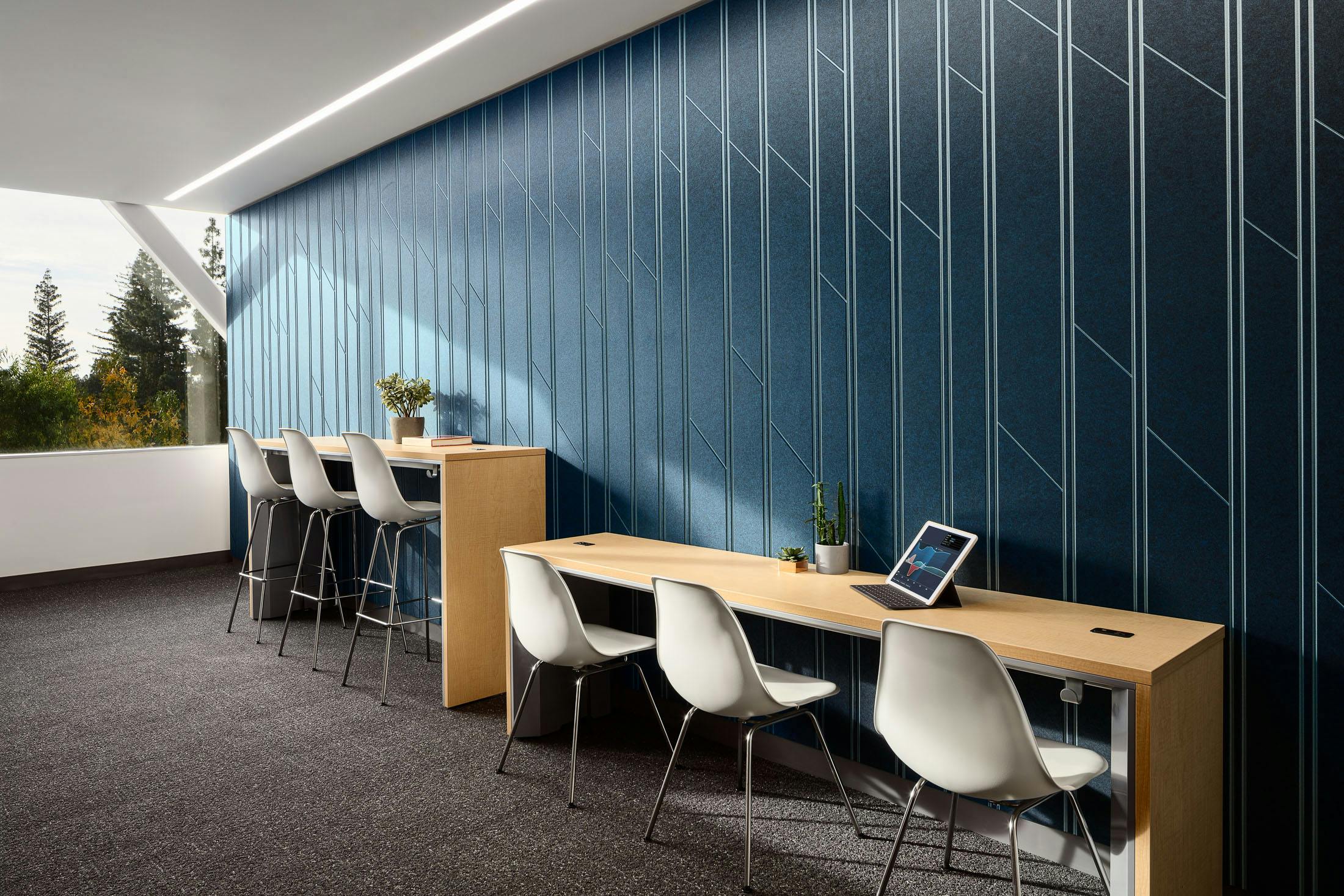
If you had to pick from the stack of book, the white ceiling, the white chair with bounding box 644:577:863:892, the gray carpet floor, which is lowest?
the gray carpet floor

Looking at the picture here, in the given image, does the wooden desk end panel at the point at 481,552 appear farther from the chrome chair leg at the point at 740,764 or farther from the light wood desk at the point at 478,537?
the chrome chair leg at the point at 740,764

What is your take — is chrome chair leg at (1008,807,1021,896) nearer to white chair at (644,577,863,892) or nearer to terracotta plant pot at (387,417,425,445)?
white chair at (644,577,863,892)

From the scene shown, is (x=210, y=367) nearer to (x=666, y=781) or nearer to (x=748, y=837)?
(x=666, y=781)

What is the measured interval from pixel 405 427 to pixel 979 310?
3.20m

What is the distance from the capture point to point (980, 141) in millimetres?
2609

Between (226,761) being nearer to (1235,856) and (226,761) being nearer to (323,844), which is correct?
(323,844)

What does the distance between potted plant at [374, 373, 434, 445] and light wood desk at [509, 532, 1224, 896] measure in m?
2.63

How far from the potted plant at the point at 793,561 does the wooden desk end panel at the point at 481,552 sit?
4.75 ft

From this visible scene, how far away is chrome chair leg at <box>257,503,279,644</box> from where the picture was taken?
193 inches

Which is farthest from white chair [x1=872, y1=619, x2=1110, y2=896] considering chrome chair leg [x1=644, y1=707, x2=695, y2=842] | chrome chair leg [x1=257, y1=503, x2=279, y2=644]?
chrome chair leg [x1=257, y1=503, x2=279, y2=644]

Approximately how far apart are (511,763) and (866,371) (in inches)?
74.5

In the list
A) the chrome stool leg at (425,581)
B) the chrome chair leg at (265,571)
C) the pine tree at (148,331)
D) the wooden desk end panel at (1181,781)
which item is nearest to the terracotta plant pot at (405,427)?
the chrome stool leg at (425,581)

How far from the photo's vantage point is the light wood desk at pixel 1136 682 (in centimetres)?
179

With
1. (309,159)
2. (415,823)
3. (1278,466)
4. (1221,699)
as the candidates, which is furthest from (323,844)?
(309,159)
